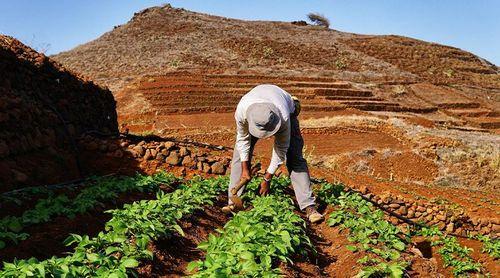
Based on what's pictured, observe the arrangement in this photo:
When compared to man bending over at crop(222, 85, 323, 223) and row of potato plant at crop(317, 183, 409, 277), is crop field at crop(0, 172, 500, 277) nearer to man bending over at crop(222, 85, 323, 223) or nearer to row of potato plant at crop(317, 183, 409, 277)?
row of potato plant at crop(317, 183, 409, 277)

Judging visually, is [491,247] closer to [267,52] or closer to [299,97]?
[299,97]

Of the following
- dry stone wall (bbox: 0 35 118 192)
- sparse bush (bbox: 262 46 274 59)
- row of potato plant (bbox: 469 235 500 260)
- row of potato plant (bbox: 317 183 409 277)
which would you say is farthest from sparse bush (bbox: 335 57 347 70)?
row of potato plant (bbox: 317 183 409 277)

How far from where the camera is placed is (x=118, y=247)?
11.7 feet

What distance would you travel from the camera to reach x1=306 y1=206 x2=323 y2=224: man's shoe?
5.54m

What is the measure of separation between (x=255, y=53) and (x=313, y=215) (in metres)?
29.6

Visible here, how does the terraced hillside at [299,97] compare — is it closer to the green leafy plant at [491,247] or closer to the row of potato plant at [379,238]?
the row of potato plant at [379,238]

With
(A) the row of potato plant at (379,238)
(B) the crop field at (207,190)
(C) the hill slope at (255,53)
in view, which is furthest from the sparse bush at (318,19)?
(A) the row of potato plant at (379,238)

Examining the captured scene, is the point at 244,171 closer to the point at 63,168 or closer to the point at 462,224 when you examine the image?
the point at 63,168

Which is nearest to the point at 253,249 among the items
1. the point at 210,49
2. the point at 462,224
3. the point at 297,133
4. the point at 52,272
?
the point at 52,272

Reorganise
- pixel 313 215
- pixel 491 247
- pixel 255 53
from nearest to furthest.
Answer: pixel 313 215
pixel 491 247
pixel 255 53

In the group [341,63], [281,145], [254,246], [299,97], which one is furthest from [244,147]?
[341,63]

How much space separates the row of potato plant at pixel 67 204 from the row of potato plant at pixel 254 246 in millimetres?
1405

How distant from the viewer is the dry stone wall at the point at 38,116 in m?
6.60

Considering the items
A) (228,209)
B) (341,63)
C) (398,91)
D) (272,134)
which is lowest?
(228,209)
